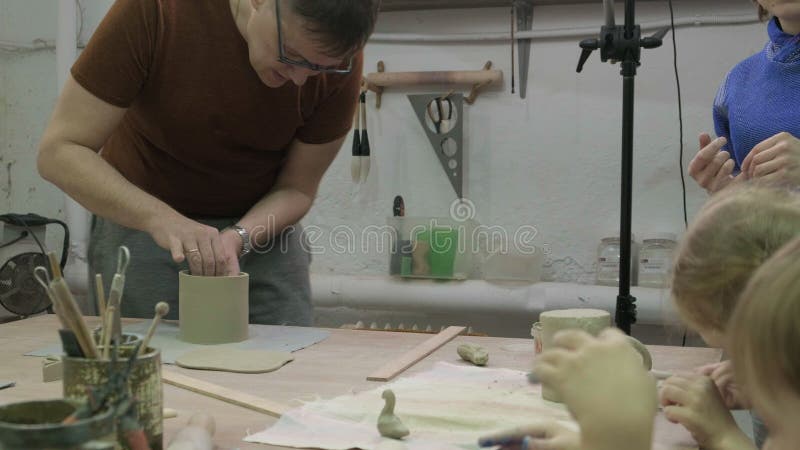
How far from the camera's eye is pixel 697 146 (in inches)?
104

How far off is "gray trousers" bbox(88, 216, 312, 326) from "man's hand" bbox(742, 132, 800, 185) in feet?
3.37

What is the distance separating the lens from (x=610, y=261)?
2.70 metres

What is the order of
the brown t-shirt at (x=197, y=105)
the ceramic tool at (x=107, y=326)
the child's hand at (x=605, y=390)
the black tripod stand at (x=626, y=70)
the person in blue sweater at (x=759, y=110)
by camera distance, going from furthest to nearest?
1. the black tripod stand at (x=626, y=70)
2. the brown t-shirt at (x=197, y=105)
3. the person in blue sweater at (x=759, y=110)
4. the ceramic tool at (x=107, y=326)
5. the child's hand at (x=605, y=390)

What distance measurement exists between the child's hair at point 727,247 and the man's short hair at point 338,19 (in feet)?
2.28

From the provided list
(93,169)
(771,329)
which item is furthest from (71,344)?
(93,169)

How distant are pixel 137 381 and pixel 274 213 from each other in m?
0.97

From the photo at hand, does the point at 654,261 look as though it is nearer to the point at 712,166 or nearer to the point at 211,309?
the point at 712,166

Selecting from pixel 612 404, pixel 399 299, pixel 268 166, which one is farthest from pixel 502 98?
pixel 612 404

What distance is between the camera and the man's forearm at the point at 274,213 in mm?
1742

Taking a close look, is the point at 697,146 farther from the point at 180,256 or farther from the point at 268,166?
the point at 180,256

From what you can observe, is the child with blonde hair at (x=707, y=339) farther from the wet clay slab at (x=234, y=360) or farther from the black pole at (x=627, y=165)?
the black pole at (x=627, y=165)

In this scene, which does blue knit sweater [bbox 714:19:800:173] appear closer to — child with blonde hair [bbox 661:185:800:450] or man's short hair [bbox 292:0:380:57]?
child with blonde hair [bbox 661:185:800:450]

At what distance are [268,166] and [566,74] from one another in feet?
4.30

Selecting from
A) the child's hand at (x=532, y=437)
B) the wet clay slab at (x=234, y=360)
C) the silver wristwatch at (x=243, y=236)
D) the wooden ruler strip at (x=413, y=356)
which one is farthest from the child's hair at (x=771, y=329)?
the silver wristwatch at (x=243, y=236)
